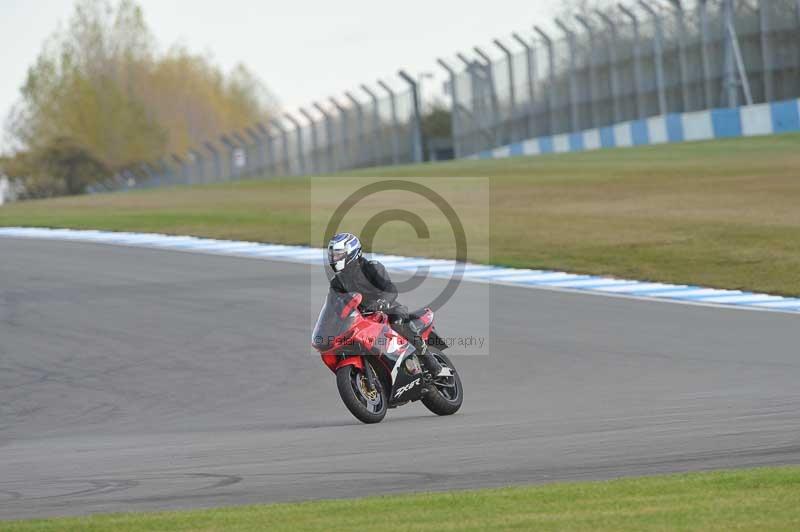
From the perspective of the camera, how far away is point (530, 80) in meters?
57.2

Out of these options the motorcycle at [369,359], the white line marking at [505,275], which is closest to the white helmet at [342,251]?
the motorcycle at [369,359]

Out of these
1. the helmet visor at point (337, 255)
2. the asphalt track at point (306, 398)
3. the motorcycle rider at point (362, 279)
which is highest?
the helmet visor at point (337, 255)

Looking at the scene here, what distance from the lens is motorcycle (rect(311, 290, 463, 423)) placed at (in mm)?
12258

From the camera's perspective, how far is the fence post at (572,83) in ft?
178

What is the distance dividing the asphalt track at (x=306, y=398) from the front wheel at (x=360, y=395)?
0.69 feet

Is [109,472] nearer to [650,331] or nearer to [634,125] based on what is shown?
[650,331]

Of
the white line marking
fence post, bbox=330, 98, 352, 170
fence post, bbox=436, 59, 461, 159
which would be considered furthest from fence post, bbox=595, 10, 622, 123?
the white line marking

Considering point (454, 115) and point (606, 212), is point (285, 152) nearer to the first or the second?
point (454, 115)

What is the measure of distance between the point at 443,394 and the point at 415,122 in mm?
49967

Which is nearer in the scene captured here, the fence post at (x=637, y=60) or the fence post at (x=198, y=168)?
the fence post at (x=637, y=60)

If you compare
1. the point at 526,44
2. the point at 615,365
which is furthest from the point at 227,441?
the point at 526,44

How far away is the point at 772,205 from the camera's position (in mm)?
29922

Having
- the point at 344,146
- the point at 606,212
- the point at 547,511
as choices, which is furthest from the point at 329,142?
the point at 547,511

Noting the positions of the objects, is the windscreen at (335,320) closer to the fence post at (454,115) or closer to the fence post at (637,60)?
the fence post at (637,60)
